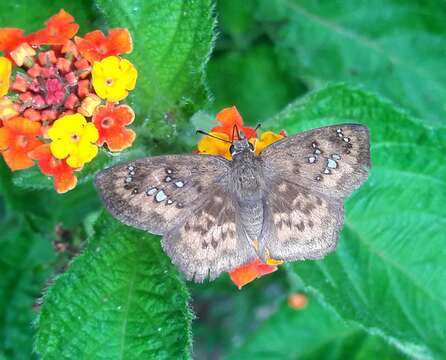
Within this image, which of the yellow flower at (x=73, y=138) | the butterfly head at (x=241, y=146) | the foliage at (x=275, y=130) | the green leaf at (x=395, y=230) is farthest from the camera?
the green leaf at (x=395, y=230)

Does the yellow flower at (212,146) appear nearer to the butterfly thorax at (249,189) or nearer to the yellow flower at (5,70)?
the butterfly thorax at (249,189)

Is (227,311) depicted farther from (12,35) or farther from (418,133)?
(12,35)

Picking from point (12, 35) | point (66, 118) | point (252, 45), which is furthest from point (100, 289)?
point (252, 45)

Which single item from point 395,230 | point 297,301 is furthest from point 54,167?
point 297,301

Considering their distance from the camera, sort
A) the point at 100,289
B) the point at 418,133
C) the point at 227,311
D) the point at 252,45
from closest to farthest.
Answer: the point at 100,289
the point at 418,133
the point at 252,45
the point at 227,311

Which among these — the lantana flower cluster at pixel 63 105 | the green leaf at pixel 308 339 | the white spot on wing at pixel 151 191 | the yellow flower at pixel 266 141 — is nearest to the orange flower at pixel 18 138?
the lantana flower cluster at pixel 63 105
